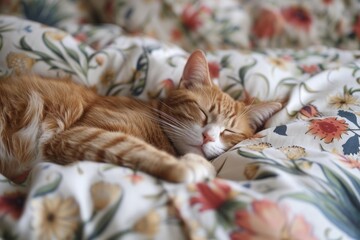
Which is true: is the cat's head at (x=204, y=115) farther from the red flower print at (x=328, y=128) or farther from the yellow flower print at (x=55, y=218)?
the yellow flower print at (x=55, y=218)

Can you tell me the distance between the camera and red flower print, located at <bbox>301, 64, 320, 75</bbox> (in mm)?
1585

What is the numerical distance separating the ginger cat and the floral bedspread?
3.4 inches

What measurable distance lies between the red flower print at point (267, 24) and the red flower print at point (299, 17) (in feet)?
0.16

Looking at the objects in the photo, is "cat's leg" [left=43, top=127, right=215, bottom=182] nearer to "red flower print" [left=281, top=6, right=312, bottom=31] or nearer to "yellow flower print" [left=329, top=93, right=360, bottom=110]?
"yellow flower print" [left=329, top=93, right=360, bottom=110]

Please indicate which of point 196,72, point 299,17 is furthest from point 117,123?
point 299,17

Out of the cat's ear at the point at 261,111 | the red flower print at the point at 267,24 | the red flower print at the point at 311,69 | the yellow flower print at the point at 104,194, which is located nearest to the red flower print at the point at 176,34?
the red flower print at the point at 267,24

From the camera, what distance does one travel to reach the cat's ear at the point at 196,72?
1.32 m

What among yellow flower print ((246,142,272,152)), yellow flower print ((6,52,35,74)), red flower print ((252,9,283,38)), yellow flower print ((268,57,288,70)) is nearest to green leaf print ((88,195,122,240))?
yellow flower print ((246,142,272,152))

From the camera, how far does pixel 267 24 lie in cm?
196

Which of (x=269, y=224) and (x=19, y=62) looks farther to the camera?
(x=19, y=62)

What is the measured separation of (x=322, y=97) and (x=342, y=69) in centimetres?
18

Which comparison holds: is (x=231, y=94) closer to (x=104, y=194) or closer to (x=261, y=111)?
(x=261, y=111)

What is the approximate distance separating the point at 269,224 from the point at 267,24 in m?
1.38

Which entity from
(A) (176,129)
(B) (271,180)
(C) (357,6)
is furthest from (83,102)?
(C) (357,6)
